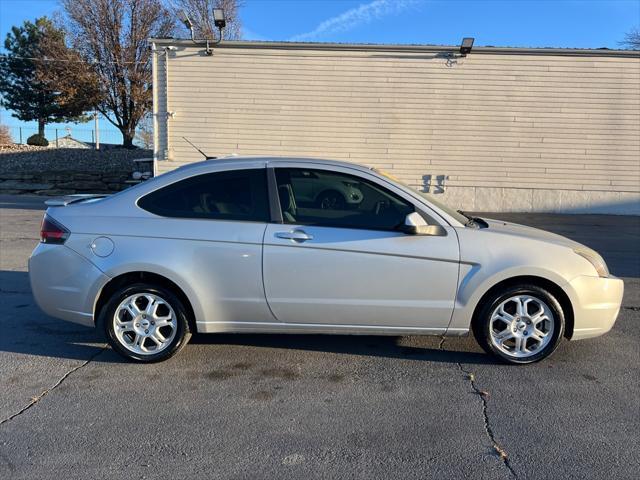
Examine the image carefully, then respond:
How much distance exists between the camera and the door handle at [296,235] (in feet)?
13.0

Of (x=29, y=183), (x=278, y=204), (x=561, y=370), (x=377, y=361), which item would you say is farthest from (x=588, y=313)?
(x=29, y=183)

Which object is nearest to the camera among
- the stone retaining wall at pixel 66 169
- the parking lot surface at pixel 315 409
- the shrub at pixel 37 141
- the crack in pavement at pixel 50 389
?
the parking lot surface at pixel 315 409

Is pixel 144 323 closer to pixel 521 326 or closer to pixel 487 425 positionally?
pixel 487 425

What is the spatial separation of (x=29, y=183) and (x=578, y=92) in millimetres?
21569

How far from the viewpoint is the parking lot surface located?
2861mm

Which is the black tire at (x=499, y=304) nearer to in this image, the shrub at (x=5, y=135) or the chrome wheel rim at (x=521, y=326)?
the chrome wheel rim at (x=521, y=326)

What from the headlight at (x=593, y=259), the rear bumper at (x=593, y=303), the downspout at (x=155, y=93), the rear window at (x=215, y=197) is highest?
the downspout at (x=155, y=93)

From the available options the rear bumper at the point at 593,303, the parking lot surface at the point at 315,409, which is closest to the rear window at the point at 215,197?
the parking lot surface at the point at 315,409

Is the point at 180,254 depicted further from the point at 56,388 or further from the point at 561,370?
the point at 561,370

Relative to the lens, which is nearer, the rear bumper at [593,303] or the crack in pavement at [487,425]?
the crack in pavement at [487,425]

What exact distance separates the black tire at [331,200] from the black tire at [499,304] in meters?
1.36

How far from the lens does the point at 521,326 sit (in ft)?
13.4

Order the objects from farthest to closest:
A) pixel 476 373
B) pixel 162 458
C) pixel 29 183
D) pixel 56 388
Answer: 1. pixel 29 183
2. pixel 476 373
3. pixel 56 388
4. pixel 162 458

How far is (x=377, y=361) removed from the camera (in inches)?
168
